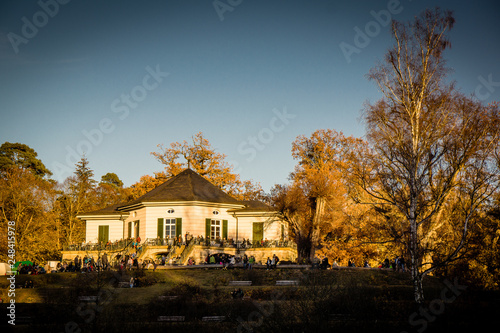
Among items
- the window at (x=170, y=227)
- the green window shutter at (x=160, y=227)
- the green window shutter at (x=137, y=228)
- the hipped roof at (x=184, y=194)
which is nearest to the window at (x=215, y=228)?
the hipped roof at (x=184, y=194)

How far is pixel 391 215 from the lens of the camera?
105 ft

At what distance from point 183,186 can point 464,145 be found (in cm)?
2691

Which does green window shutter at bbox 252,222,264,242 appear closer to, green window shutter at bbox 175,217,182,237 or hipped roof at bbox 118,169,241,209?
hipped roof at bbox 118,169,241,209

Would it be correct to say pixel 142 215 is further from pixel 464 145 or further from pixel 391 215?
pixel 464 145

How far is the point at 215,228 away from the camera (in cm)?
4212

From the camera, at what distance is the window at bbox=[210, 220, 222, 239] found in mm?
41812

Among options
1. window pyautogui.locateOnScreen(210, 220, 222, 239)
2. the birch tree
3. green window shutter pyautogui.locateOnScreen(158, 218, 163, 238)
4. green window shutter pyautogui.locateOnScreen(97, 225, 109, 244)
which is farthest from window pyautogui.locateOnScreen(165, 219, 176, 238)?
the birch tree

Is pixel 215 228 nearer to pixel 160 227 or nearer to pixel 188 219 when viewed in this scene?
pixel 188 219

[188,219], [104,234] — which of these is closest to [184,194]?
[188,219]

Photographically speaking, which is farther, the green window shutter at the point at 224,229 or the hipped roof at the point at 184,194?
the green window shutter at the point at 224,229

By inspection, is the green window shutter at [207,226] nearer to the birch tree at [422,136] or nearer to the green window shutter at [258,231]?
the green window shutter at [258,231]

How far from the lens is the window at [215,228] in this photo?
1646 inches

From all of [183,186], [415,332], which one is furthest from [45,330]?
[183,186]

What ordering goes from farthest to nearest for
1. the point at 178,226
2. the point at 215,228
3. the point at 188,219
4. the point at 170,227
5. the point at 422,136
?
the point at 215,228 → the point at 188,219 → the point at 170,227 → the point at 178,226 → the point at 422,136
